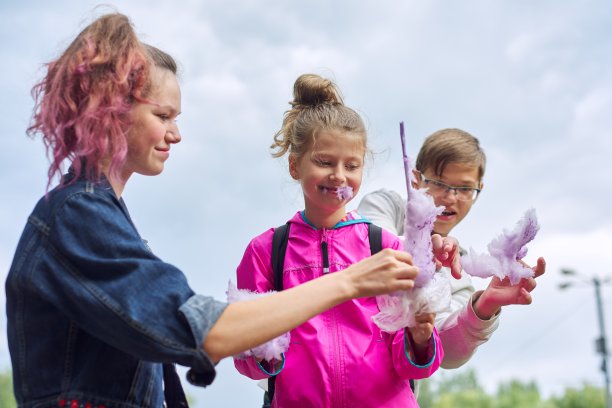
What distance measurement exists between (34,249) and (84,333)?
30 centimetres

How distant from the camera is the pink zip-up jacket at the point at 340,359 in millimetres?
3303

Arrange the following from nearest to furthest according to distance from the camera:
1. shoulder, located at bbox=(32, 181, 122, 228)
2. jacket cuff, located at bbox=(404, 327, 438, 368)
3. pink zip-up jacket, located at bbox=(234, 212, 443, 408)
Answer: shoulder, located at bbox=(32, 181, 122, 228) < jacket cuff, located at bbox=(404, 327, 438, 368) < pink zip-up jacket, located at bbox=(234, 212, 443, 408)

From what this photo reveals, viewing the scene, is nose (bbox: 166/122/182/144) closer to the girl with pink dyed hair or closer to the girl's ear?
the girl with pink dyed hair

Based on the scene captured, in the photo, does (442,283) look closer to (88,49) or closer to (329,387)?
(329,387)

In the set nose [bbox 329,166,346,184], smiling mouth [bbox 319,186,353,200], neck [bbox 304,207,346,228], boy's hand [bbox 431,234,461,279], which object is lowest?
boy's hand [bbox 431,234,461,279]

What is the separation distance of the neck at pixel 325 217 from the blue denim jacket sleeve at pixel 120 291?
4.30 feet

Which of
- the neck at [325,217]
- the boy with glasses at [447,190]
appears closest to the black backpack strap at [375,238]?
the neck at [325,217]

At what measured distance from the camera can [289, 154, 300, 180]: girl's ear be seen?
383 cm

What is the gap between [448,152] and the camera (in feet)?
15.4

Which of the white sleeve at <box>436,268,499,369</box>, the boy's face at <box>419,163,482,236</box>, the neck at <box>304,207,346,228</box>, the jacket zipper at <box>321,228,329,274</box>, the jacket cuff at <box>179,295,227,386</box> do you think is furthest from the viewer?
the boy's face at <box>419,163,482,236</box>

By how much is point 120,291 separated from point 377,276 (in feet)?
2.56

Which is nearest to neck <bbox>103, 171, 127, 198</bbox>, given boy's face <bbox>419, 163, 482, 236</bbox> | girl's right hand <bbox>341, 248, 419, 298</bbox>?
girl's right hand <bbox>341, 248, 419, 298</bbox>

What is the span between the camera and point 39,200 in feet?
8.53

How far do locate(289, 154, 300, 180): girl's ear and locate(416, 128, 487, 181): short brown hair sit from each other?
45.3 inches
